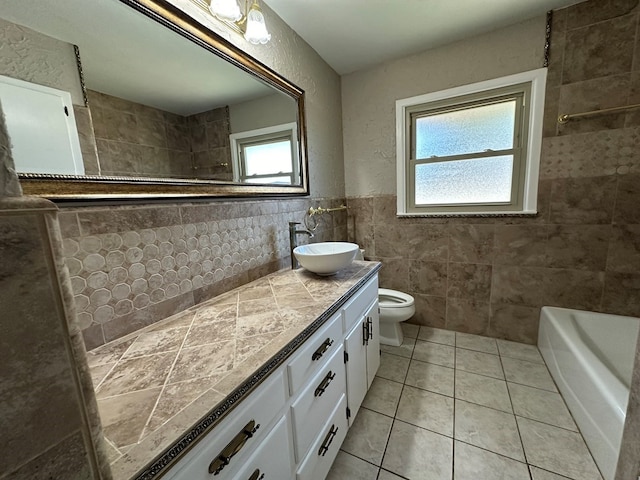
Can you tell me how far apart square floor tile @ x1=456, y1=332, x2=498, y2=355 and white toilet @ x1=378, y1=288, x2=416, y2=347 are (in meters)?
0.47

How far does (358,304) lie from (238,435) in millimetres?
820

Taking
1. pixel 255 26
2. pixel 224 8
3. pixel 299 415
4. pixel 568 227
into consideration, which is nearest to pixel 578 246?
pixel 568 227

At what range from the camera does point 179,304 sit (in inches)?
41.0

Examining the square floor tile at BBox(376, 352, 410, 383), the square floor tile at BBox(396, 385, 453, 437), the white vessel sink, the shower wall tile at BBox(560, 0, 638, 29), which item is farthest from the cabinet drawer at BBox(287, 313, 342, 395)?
the shower wall tile at BBox(560, 0, 638, 29)

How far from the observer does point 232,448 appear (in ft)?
2.00

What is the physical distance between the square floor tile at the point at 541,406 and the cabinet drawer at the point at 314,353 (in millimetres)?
1242

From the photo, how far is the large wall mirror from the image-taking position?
0.68m

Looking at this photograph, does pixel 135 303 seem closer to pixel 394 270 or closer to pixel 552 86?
pixel 394 270

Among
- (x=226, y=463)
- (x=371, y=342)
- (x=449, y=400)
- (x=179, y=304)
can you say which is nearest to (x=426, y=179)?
(x=371, y=342)

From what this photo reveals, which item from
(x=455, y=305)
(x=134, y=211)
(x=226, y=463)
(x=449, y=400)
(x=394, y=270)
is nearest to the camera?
(x=226, y=463)

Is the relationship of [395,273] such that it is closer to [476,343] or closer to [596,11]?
[476,343]

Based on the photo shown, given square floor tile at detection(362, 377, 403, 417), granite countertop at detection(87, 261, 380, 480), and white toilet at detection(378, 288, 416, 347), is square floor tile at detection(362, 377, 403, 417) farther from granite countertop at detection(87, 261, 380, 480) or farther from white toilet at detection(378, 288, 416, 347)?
granite countertop at detection(87, 261, 380, 480)

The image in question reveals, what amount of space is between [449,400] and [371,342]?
0.59 meters

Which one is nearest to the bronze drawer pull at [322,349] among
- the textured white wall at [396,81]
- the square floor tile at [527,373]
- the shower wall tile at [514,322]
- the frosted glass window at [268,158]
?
the frosted glass window at [268,158]
